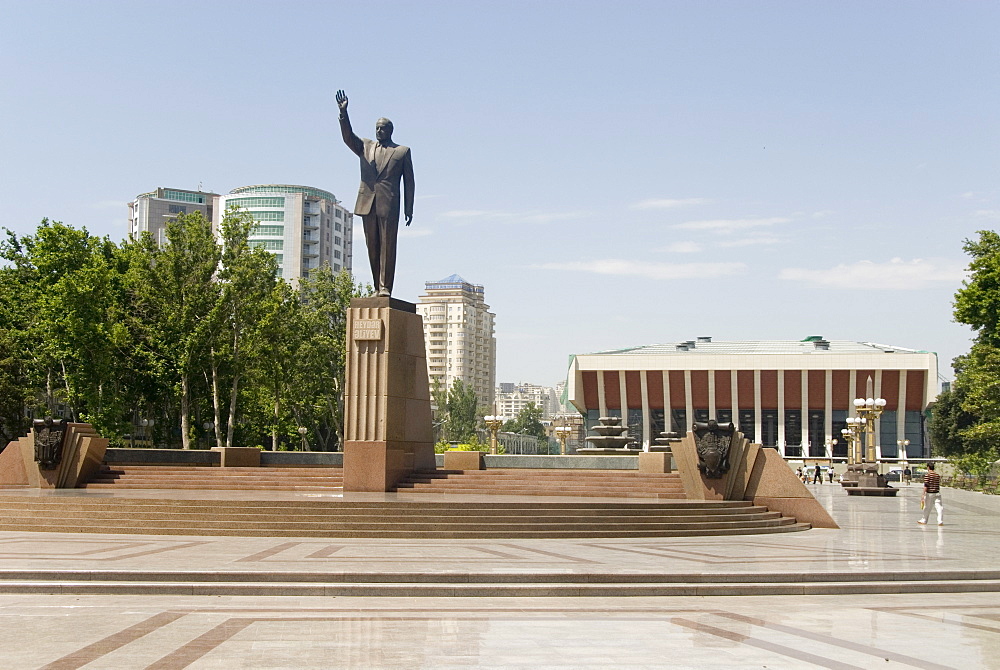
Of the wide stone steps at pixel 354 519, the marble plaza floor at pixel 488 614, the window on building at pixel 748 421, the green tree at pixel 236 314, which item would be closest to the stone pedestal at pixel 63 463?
the wide stone steps at pixel 354 519

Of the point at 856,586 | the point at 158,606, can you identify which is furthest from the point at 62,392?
the point at 856,586

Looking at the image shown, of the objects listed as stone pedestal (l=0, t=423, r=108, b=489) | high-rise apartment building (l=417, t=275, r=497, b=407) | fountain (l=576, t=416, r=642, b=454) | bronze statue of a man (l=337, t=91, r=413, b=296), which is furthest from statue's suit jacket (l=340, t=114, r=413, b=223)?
high-rise apartment building (l=417, t=275, r=497, b=407)

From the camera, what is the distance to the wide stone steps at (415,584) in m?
11.0

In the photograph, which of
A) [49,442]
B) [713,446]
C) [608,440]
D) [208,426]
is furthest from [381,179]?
[208,426]

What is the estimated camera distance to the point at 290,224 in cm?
12494

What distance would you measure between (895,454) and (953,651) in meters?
94.5

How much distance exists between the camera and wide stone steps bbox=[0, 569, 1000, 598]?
36.2 ft

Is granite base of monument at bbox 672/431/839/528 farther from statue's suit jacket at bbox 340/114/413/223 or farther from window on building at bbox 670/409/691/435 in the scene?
window on building at bbox 670/409/691/435

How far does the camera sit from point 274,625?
908 cm

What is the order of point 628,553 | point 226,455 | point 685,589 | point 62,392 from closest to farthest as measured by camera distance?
point 685,589 < point 628,553 < point 226,455 < point 62,392

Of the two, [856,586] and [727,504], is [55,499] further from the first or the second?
[856,586]

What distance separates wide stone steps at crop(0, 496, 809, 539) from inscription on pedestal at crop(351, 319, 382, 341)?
5.47m

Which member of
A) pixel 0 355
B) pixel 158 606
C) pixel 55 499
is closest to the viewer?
pixel 158 606

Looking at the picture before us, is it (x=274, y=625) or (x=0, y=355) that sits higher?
(x=0, y=355)
